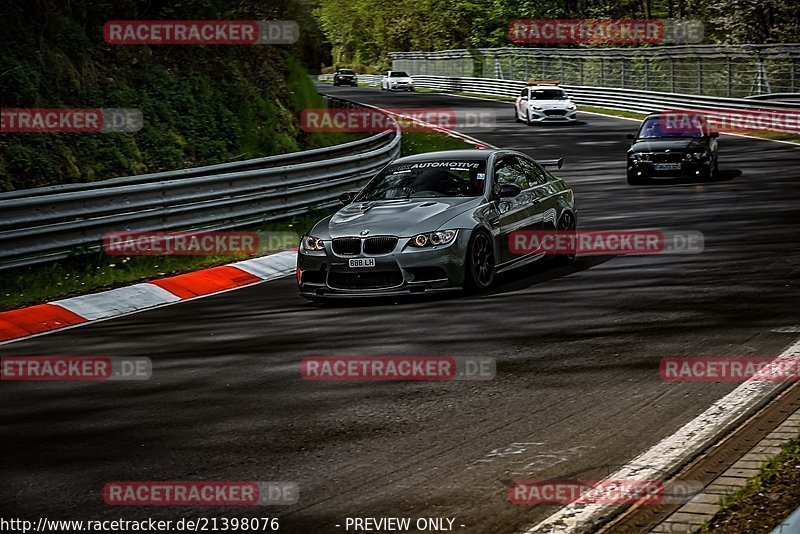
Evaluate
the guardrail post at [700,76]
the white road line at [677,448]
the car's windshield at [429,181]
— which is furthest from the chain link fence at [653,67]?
the white road line at [677,448]

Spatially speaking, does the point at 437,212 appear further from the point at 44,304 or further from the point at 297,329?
the point at 44,304

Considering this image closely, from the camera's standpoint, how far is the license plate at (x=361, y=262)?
1135 cm

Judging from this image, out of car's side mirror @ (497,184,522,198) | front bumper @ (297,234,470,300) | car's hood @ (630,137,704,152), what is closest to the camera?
front bumper @ (297,234,470,300)

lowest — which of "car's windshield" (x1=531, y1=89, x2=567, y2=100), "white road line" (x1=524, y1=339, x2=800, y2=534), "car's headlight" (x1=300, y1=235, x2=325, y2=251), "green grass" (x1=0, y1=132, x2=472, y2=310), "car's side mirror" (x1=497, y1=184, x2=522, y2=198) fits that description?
"green grass" (x1=0, y1=132, x2=472, y2=310)

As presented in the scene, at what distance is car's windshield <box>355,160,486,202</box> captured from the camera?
1246 centimetres

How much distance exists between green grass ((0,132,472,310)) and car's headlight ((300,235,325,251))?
9.05 feet

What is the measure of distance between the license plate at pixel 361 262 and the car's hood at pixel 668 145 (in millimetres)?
13792

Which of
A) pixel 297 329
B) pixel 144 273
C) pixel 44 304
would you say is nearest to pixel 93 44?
pixel 144 273

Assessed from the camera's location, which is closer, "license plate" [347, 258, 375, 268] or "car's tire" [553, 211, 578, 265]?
"license plate" [347, 258, 375, 268]

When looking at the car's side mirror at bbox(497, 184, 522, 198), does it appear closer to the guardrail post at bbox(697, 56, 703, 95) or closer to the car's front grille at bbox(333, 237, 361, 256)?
the car's front grille at bbox(333, 237, 361, 256)

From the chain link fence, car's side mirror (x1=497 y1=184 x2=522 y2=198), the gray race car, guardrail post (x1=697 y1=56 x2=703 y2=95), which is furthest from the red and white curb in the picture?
guardrail post (x1=697 y1=56 x2=703 y2=95)

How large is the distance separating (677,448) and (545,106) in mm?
37935

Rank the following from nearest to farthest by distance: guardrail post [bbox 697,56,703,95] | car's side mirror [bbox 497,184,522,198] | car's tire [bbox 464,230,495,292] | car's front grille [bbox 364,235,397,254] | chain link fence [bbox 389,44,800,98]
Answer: car's front grille [bbox 364,235,397,254] → car's tire [bbox 464,230,495,292] → car's side mirror [bbox 497,184,522,198] → chain link fence [bbox 389,44,800,98] → guardrail post [bbox 697,56,703,95]

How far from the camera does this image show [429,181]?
12.7 meters
